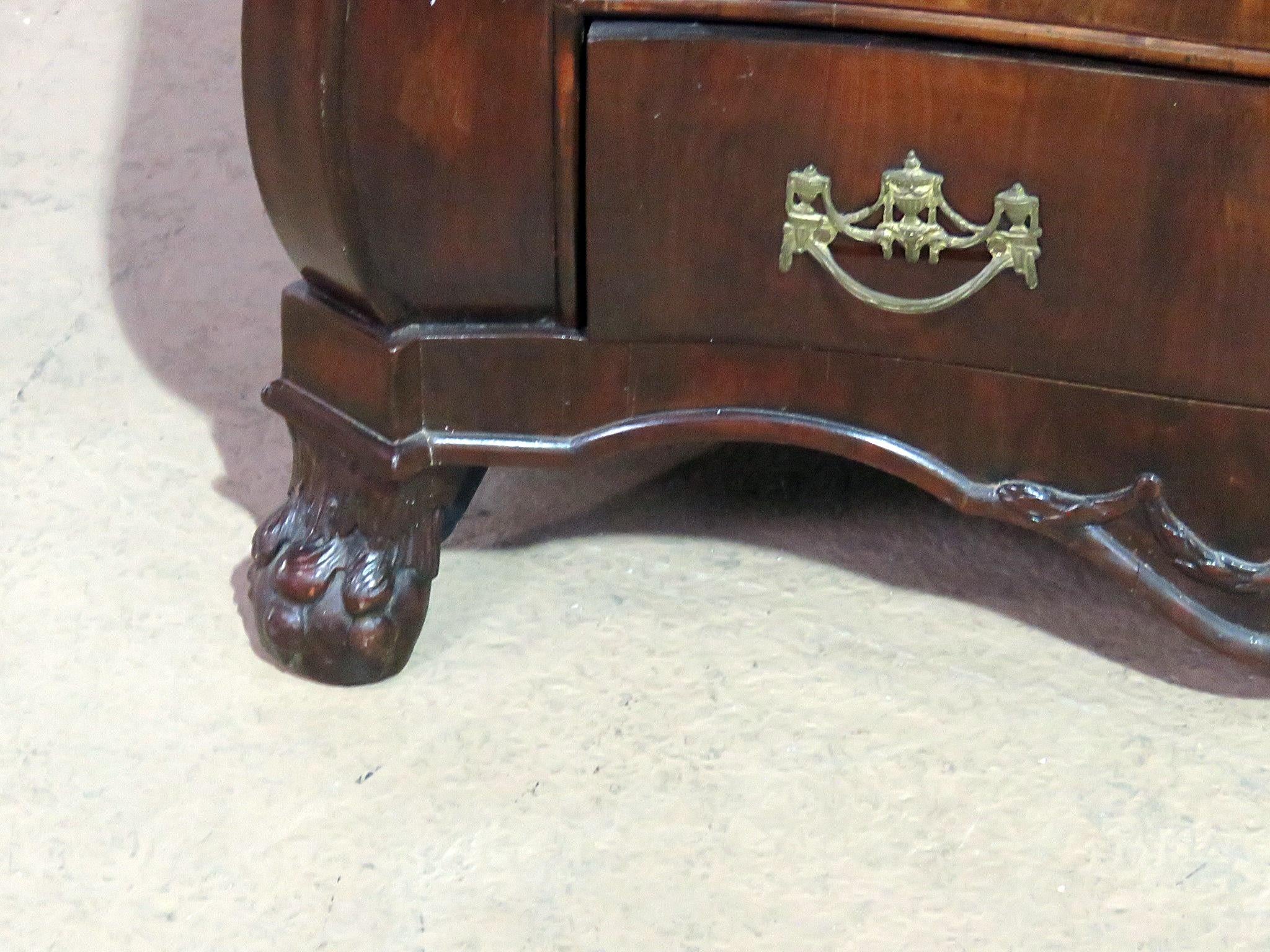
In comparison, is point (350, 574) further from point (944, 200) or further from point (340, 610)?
point (944, 200)

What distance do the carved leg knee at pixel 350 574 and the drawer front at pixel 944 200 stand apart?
191mm

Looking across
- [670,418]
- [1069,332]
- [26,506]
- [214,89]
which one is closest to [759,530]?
[670,418]

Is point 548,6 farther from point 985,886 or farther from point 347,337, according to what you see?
point 985,886

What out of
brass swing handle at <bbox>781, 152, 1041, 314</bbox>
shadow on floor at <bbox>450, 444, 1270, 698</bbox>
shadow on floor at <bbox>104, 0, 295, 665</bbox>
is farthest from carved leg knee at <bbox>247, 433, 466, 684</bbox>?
shadow on floor at <bbox>104, 0, 295, 665</bbox>

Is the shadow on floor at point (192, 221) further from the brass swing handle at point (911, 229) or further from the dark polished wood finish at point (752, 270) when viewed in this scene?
the brass swing handle at point (911, 229)

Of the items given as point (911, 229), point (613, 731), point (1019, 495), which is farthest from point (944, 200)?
point (613, 731)

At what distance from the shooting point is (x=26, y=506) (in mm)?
1104

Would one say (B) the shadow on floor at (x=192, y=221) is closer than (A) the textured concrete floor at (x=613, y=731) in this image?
No

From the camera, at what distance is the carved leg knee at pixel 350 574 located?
0.90 m

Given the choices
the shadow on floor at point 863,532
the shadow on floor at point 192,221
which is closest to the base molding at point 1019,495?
the shadow on floor at point 863,532

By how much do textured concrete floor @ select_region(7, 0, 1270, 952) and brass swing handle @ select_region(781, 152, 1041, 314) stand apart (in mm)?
257

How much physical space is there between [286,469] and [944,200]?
579 mm

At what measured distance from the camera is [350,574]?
2.98 feet

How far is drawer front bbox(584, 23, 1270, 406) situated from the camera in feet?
2.46
